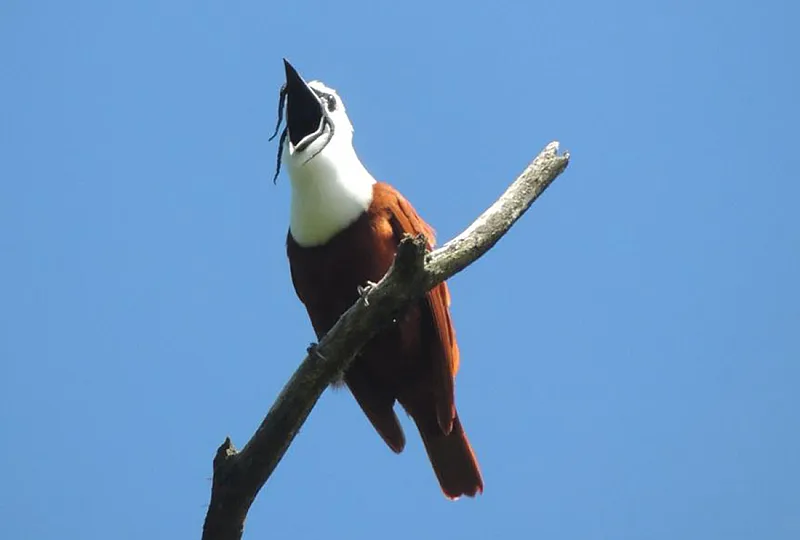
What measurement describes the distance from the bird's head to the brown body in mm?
360

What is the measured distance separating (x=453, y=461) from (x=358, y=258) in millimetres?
1293

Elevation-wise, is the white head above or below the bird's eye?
below

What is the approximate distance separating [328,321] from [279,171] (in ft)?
2.48

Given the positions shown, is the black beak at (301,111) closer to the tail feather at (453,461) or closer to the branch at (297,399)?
the branch at (297,399)

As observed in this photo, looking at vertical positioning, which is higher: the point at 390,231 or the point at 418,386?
the point at 390,231

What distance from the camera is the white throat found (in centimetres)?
456

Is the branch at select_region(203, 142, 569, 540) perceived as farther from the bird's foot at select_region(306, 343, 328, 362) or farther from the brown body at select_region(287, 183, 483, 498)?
the brown body at select_region(287, 183, 483, 498)

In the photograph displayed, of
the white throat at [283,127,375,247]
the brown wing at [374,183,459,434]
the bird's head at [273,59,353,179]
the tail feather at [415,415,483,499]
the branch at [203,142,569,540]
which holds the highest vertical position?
the bird's head at [273,59,353,179]

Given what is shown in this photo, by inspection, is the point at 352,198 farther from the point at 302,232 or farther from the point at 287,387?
the point at 287,387

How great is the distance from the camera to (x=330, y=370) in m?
3.67

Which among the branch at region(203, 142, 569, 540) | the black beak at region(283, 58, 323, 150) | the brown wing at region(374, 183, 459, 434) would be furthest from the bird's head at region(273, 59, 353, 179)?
the branch at region(203, 142, 569, 540)

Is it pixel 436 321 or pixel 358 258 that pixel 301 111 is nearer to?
pixel 358 258

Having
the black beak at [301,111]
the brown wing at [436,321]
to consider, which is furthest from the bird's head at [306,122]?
the brown wing at [436,321]

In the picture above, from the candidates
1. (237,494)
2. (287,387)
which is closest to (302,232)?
(287,387)
